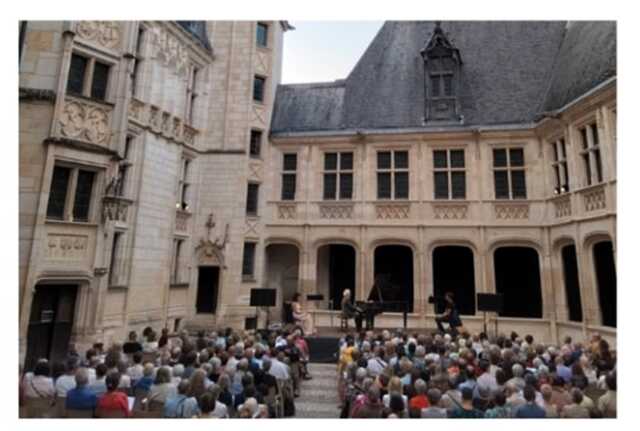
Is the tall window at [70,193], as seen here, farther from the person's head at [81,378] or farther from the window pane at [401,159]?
the window pane at [401,159]

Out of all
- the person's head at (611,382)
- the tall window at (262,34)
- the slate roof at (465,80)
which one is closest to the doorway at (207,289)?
the slate roof at (465,80)

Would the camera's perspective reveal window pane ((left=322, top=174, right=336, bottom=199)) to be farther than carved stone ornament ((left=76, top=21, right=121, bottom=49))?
Yes

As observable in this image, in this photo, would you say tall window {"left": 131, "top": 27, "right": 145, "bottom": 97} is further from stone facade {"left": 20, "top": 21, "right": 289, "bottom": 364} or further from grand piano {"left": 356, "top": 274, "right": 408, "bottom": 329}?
grand piano {"left": 356, "top": 274, "right": 408, "bottom": 329}

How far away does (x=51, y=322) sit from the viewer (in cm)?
730

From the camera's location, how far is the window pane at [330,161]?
44.8 ft

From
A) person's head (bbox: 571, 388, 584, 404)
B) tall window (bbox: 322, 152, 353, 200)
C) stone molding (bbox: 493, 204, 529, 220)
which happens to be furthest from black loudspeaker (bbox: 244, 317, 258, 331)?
person's head (bbox: 571, 388, 584, 404)

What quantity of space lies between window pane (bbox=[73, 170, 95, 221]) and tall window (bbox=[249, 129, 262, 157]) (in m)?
6.28

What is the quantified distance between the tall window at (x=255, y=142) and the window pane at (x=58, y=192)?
674 centimetres

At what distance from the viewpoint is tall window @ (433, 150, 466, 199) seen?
12727 millimetres

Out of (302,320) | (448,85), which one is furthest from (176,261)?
(448,85)

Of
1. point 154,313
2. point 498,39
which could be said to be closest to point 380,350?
point 154,313

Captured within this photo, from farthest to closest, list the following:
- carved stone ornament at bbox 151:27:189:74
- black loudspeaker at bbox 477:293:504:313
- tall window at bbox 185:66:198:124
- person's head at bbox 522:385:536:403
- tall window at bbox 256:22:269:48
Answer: tall window at bbox 256:22:269:48, tall window at bbox 185:66:198:124, carved stone ornament at bbox 151:27:189:74, black loudspeaker at bbox 477:293:504:313, person's head at bbox 522:385:536:403
